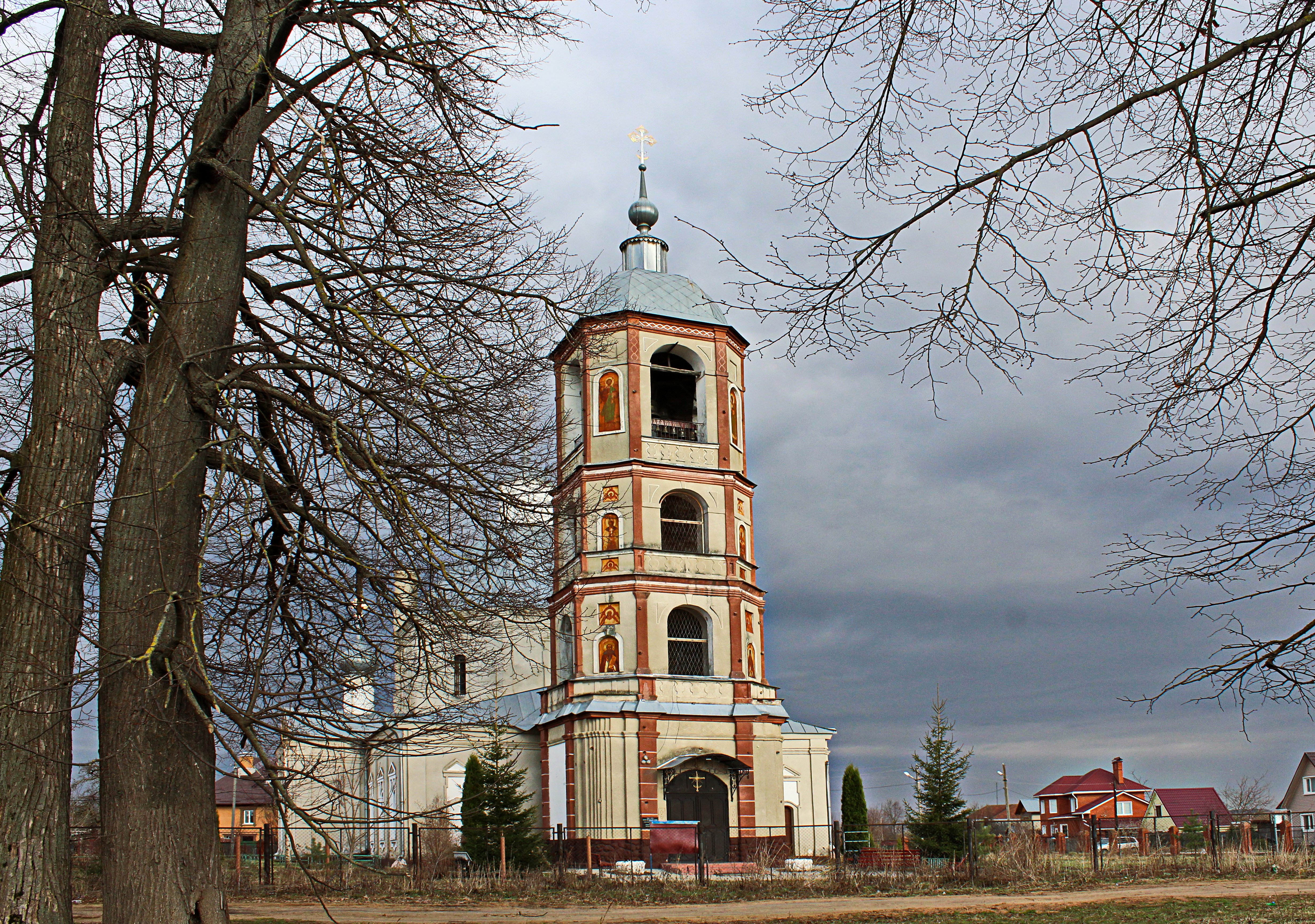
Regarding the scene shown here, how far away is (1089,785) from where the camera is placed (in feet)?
253

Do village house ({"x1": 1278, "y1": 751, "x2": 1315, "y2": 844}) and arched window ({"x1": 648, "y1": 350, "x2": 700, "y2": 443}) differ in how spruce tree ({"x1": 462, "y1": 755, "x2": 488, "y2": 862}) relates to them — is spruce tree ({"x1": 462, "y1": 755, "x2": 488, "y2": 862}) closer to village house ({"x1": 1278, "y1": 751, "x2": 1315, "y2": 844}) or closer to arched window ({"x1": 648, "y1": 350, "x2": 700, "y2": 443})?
arched window ({"x1": 648, "y1": 350, "x2": 700, "y2": 443})

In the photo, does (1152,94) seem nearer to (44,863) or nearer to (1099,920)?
(44,863)

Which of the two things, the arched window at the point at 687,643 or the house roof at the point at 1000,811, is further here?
the house roof at the point at 1000,811

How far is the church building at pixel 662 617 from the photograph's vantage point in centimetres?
2831

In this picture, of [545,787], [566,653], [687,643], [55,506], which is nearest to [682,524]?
[687,643]

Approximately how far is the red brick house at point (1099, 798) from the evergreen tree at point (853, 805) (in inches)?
1187

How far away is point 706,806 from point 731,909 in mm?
11680

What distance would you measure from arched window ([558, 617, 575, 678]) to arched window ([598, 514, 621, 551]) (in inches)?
88.2

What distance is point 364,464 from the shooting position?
315 inches

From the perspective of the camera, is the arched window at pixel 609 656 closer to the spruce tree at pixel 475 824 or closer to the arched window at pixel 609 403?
the spruce tree at pixel 475 824

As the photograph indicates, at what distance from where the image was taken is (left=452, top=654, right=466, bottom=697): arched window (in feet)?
31.6

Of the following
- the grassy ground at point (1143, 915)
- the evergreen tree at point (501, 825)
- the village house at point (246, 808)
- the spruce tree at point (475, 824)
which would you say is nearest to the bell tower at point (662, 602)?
the evergreen tree at point (501, 825)

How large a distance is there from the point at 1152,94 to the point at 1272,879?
20077 millimetres

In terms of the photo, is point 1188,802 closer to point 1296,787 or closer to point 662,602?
point 1296,787
